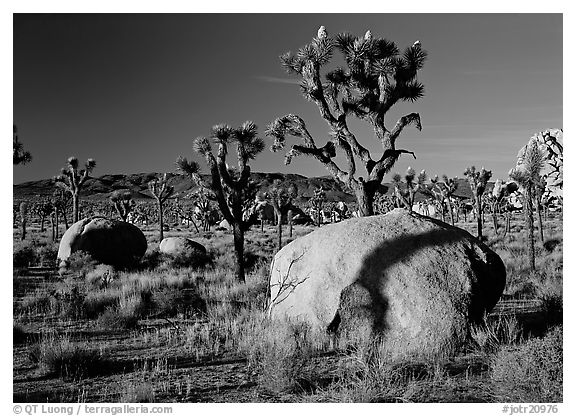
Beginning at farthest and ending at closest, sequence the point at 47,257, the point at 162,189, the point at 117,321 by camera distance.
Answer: the point at 162,189 → the point at 47,257 → the point at 117,321

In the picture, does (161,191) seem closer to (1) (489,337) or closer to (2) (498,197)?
(2) (498,197)

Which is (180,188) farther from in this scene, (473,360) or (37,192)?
(473,360)

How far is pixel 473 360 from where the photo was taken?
5.38m


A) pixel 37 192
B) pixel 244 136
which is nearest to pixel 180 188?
pixel 37 192

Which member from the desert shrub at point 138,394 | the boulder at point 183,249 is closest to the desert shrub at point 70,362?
the desert shrub at point 138,394

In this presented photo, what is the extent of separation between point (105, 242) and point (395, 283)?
1334 centimetres

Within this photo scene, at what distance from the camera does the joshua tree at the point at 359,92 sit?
10.9 m

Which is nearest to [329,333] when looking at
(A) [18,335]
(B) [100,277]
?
(A) [18,335]

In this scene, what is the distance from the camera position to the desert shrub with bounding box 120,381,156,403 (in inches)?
178

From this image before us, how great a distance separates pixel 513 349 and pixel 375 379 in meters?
1.68

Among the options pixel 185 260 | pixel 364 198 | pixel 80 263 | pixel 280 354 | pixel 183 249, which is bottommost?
pixel 280 354

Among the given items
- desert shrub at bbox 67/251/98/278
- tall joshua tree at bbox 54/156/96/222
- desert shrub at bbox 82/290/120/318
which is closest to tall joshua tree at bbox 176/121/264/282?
desert shrub at bbox 82/290/120/318

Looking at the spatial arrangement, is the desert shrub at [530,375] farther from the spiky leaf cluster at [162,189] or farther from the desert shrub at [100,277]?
the spiky leaf cluster at [162,189]

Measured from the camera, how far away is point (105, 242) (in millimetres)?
16844
